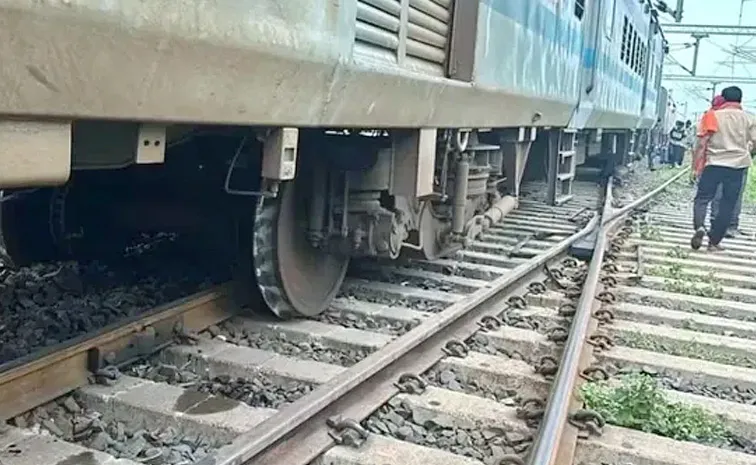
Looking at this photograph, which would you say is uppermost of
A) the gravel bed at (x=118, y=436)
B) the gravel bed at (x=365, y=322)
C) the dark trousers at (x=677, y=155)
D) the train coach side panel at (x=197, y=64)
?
the train coach side panel at (x=197, y=64)

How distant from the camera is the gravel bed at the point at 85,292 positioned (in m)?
4.39

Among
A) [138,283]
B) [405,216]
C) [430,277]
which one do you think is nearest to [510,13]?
[405,216]

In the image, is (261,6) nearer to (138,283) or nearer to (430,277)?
(138,283)

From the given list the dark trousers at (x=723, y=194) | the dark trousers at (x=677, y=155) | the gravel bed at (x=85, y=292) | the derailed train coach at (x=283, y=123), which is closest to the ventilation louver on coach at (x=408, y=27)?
the derailed train coach at (x=283, y=123)

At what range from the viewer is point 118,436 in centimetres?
326

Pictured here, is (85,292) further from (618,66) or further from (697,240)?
(618,66)

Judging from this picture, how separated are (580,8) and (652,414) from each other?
588 centimetres

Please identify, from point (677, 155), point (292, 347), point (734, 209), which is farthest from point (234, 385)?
point (677, 155)

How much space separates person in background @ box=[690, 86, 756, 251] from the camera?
8.74 meters

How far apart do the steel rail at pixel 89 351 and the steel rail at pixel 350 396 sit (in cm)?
95

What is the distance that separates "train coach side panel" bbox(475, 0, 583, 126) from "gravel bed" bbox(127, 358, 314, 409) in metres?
1.96

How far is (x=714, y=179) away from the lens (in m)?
9.02

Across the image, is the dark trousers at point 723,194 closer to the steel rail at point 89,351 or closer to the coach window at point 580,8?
the coach window at point 580,8

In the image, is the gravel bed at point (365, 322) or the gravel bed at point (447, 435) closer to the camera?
the gravel bed at point (447, 435)
